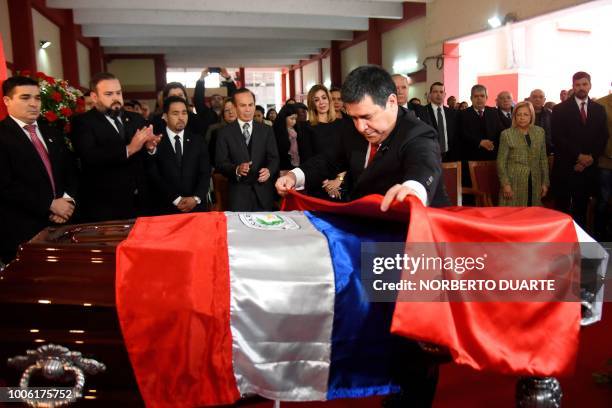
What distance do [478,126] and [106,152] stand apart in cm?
413

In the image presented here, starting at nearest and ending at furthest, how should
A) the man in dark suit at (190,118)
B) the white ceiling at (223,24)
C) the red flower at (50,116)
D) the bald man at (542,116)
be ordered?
1. the red flower at (50,116)
2. the man in dark suit at (190,118)
3. the bald man at (542,116)
4. the white ceiling at (223,24)

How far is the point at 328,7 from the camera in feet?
37.2

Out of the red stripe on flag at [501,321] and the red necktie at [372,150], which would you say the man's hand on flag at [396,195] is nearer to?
the red stripe on flag at [501,321]

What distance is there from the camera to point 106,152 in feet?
10.5

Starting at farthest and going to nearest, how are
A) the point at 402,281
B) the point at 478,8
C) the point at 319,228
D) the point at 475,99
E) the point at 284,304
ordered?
the point at 478,8 < the point at 475,99 < the point at 319,228 < the point at 284,304 < the point at 402,281

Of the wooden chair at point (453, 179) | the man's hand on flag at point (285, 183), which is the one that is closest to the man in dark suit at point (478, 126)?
the wooden chair at point (453, 179)

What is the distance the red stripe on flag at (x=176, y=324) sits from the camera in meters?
1.48

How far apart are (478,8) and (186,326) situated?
948cm

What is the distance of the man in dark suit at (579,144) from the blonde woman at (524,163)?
0.34 metres

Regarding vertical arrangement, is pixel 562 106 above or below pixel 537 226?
above

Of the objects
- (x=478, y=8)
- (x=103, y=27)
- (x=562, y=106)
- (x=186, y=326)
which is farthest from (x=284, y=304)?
(x=103, y=27)

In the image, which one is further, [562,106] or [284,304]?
[562,106]

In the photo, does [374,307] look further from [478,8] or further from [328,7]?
[328,7]

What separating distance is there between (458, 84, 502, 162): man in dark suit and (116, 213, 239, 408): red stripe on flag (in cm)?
485
